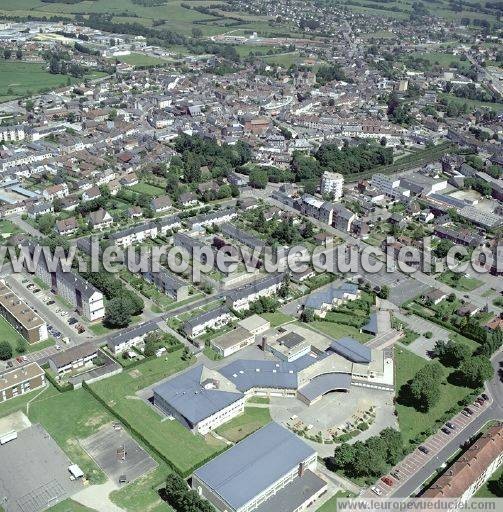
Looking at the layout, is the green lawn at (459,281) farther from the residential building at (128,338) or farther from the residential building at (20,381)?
the residential building at (20,381)

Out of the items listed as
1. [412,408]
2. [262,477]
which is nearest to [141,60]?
[412,408]

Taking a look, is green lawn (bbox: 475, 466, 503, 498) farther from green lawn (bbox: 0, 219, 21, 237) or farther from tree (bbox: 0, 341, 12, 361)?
green lawn (bbox: 0, 219, 21, 237)

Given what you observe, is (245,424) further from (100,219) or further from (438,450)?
(100,219)

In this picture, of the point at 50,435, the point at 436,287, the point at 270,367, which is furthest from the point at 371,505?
the point at 436,287

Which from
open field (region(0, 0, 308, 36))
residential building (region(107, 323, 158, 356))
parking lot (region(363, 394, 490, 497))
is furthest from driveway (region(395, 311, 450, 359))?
open field (region(0, 0, 308, 36))

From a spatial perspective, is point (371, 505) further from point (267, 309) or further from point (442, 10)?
point (442, 10)

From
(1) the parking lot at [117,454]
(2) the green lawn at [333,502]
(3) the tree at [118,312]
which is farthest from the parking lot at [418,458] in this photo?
(3) the tree at [118,312]

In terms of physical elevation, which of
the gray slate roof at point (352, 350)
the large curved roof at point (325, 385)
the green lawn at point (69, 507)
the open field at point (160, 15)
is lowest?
the green lawn at point (69, 507)
